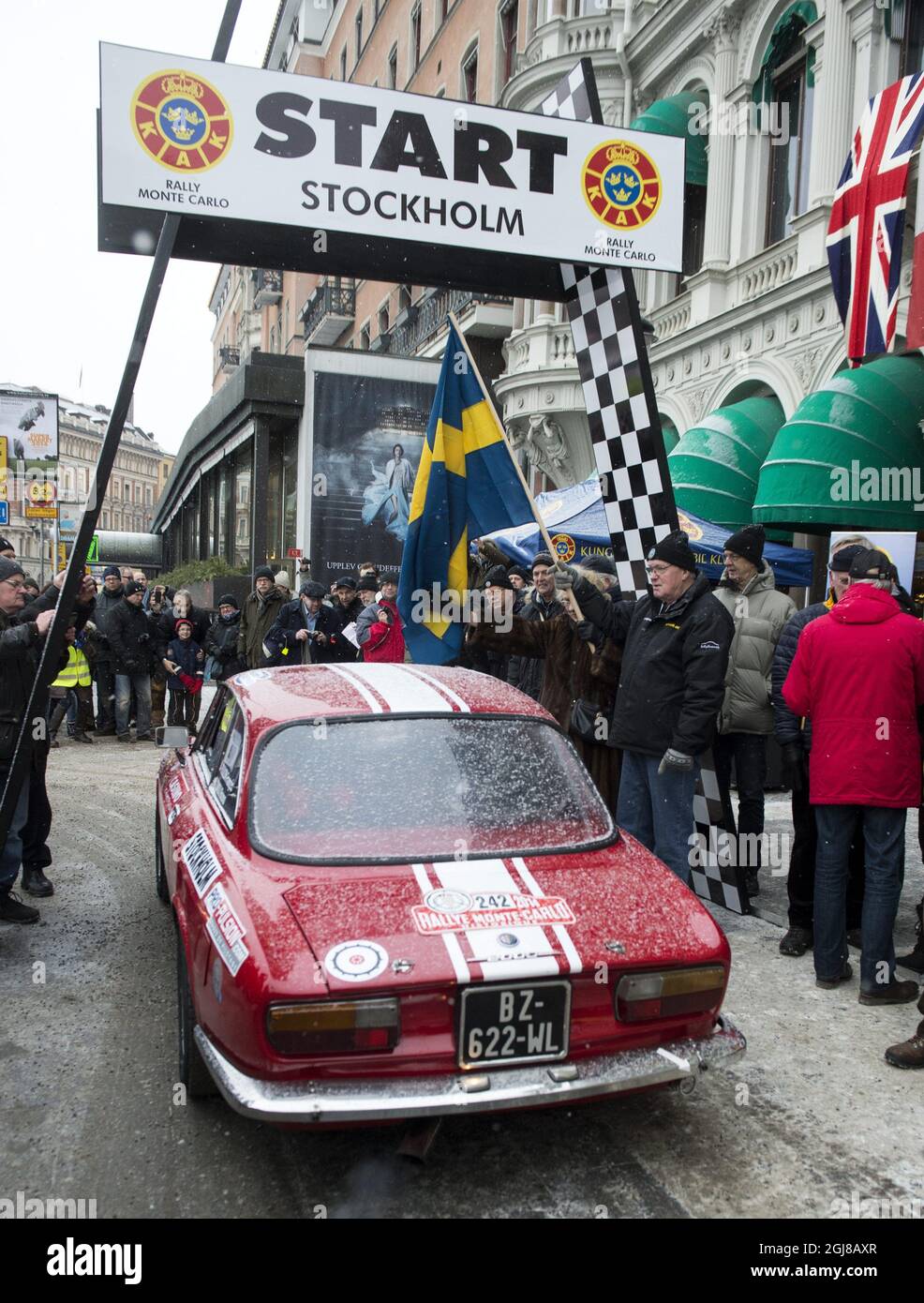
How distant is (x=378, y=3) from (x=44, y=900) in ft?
121

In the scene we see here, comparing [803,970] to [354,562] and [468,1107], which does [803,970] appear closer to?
[468,1107]

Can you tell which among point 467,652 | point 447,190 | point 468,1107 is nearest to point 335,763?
point 468,1107

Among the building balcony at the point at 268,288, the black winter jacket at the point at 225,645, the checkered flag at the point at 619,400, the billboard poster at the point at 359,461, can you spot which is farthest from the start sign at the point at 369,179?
the building balcony at the point at 268,288

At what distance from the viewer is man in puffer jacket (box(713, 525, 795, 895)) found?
5.80 m

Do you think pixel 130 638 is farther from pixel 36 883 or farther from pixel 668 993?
pixel 668 993

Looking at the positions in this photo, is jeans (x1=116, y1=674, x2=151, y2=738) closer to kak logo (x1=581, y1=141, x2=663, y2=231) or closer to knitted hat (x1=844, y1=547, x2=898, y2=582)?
kak logo (x1=581, y1=141, x2=663, y2=231)

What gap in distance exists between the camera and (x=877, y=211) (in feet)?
30.3

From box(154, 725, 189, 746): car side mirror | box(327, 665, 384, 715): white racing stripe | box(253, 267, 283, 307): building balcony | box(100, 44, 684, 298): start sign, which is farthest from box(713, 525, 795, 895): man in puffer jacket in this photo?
box(253, 267, 283, 307): building balcony

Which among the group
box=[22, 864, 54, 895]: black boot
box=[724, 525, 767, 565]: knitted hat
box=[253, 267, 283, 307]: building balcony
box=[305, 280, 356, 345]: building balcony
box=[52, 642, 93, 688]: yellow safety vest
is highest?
box=[253, 267, 283, 307]: building balcony

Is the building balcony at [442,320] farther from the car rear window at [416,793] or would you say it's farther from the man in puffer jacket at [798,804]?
the car rear window at [416,793]

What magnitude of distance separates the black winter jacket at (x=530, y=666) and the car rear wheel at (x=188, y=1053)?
166 inches

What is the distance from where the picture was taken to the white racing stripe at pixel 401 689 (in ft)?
12.6

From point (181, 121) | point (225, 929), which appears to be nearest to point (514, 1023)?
point (225, 929)

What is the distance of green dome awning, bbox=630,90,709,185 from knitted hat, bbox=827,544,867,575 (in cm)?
1184
